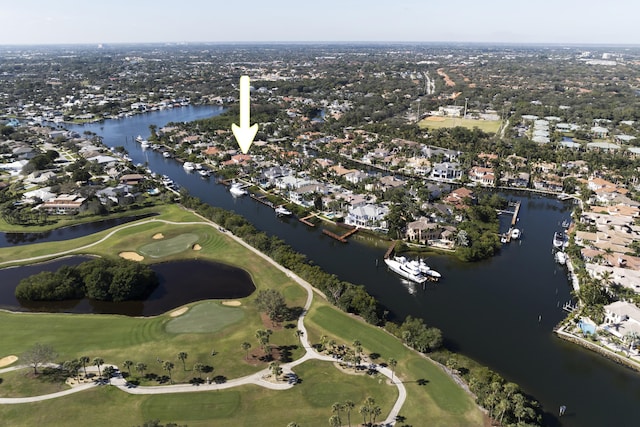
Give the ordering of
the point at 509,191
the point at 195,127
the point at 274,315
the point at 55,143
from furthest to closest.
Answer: the point at 195,127 → the point at 55,143 → the point at 509,191 → the point at 274,315

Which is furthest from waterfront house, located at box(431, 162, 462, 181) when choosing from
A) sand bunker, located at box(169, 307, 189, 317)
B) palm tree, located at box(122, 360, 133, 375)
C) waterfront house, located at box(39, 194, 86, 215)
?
palm tree, located at box(122, 360, 133, 375)

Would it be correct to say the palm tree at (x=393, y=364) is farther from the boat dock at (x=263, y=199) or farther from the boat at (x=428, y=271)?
the boat dock at (x=263, y=199)

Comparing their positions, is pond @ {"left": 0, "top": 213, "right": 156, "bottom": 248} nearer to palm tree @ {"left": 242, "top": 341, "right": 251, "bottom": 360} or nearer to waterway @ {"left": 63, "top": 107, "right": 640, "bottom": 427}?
waterway @ {"left": 63, "top": 107, "right": 640, "bottom": 427}

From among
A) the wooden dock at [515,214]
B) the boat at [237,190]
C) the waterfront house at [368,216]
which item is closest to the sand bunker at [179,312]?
the waterfront house at [368,216]

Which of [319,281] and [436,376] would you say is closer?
[436,376]

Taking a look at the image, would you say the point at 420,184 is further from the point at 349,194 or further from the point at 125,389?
the point at 125,389

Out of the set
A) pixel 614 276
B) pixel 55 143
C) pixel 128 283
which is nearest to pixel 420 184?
pixel 614 276

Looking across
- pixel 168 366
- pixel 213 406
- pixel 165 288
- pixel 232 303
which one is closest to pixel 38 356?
pixel 168 366
